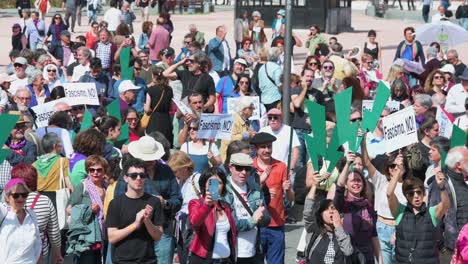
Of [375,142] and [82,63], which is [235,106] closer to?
[375,142]

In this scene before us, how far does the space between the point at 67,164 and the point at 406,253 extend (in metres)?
2.88

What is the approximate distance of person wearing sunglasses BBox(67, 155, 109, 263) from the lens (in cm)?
998

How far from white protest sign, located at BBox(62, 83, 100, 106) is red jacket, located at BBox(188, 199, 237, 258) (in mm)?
5218

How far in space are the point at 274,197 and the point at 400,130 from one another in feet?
4.34

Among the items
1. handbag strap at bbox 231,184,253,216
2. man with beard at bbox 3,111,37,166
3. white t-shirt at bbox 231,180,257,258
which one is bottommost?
white t-shirt at bbox 231,180,257,258

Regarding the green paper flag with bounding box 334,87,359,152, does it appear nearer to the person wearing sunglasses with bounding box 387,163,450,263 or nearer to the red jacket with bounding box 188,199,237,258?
the person wearing sunglasses with bounding box 387,163,450,263

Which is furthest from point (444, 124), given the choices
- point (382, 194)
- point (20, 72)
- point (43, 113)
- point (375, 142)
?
point (20, 72)

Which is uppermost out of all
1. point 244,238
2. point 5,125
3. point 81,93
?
point 5,125

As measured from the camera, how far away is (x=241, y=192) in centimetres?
995

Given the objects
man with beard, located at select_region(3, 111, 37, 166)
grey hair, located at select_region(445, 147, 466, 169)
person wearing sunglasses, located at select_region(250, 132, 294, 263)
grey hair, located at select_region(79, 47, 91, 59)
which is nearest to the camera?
grey hair, located at select_region(445, 147, 466, 169)

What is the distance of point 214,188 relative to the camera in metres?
9.53

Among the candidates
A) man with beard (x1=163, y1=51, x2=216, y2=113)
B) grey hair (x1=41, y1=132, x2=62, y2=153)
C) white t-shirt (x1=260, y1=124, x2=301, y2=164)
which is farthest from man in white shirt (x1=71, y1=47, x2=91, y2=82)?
grey hair (x1=41, y1=132, x2=62, y2=153)

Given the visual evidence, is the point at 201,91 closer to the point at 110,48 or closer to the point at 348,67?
the point at 348,67

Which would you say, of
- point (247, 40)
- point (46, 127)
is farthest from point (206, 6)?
point (46, 127)
